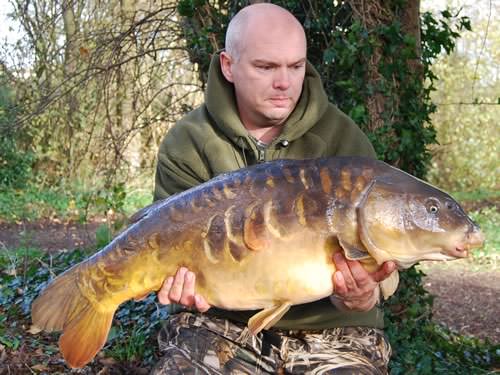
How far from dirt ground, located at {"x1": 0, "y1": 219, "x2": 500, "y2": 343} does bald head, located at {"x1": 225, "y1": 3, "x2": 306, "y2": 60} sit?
125 inches

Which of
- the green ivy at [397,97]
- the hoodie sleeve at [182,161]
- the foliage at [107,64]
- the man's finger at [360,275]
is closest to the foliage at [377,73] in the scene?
the green ivy at [397,97]

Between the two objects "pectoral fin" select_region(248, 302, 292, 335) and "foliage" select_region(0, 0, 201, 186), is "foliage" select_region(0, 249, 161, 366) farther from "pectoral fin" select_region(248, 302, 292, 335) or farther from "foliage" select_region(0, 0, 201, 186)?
→ "pectoral fin" select_region(248, 302, 292, 335)

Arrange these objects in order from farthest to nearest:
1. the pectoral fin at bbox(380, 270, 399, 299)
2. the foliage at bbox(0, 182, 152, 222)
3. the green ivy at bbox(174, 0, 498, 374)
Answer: the foliage at bbox(0, 182, 152, 222)
the green ivy at bbox(174, 0, 498, 374)
the pectoral fin at bbox(380, 270, 399, 299)

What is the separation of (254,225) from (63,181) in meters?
10.5

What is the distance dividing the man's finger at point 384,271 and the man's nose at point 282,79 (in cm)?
80

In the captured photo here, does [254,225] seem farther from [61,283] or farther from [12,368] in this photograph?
[12,368]

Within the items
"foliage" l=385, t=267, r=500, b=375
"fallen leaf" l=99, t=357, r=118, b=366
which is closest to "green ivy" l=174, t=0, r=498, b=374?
"foliage" l=385, t=267, r=500, b=375

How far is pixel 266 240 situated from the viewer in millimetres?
2268

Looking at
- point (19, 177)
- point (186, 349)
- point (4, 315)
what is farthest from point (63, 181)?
point (186, 349)

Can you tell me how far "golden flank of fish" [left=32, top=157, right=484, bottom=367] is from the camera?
2158mm

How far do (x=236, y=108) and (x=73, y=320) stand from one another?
1.06 meters

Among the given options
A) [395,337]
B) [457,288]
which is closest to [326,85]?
[395,337]

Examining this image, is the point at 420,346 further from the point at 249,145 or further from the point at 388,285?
the point at 249,145

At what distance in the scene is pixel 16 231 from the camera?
10.6 metres
